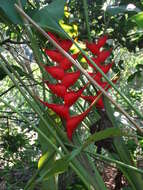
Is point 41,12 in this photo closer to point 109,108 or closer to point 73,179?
point 109,108

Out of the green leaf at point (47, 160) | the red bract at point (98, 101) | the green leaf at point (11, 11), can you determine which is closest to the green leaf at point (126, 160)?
the red bract at point (98, 101)

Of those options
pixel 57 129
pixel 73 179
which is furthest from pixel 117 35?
pixel 57 129

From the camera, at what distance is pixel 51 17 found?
23.4 inches

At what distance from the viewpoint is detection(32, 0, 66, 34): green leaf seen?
1.91ft

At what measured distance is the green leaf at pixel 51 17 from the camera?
1.91 ft

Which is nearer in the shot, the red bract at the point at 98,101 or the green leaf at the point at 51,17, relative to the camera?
the green leaf at the point at 51,17

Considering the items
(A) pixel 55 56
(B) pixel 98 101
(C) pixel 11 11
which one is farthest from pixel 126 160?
(C) pixel 11 11

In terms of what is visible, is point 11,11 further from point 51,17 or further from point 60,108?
point 60,108

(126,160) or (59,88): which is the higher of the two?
(59,88)

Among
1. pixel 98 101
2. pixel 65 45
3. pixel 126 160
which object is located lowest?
pixel 126 160

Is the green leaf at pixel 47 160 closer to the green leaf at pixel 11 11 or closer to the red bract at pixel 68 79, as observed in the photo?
the red bract at pixel 68 79

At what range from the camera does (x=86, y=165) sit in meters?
0.64

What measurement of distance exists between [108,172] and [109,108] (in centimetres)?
81

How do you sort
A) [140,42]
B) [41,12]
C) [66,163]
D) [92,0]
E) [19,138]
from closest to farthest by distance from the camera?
[66,163], [41,12], [140,42], [92,0], [19,138]
